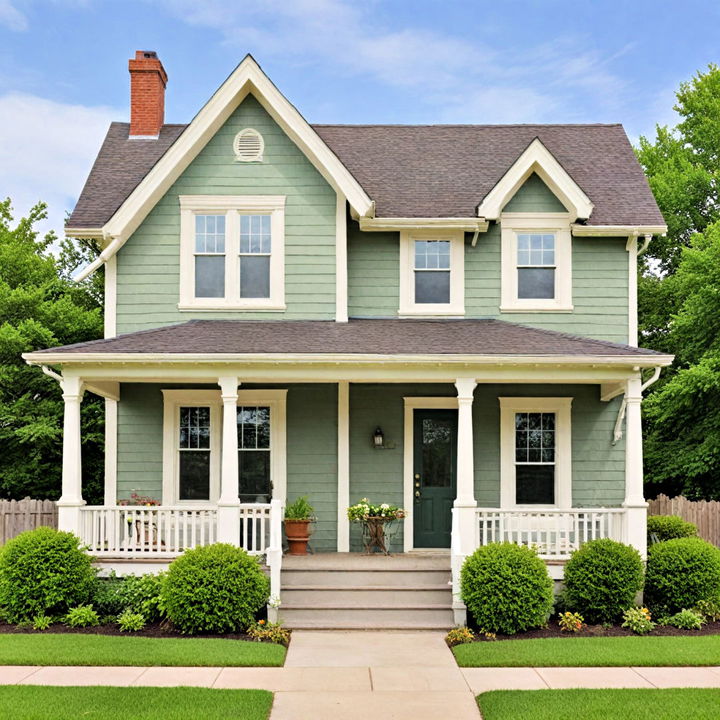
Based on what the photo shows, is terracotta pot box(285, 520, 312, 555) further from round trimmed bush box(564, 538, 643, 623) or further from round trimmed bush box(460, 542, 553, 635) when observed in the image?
round trimmed bush box(564, 538, 643, 623)

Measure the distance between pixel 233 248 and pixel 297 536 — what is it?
493cm

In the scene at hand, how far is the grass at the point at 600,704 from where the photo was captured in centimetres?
793

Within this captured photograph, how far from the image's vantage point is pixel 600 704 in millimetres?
8312

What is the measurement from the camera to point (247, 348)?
517 inches

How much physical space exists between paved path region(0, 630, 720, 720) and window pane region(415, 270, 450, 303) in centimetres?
678

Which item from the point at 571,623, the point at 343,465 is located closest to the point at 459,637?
the point at 571,623

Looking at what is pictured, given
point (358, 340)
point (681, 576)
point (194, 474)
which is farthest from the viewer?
point (194, 474)

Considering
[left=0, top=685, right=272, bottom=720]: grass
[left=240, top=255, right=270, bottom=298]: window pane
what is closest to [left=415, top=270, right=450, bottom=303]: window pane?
[left=240, top=255, right=270, bottom=298]: window pane

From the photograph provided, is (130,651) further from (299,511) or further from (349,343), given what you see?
(349,343)

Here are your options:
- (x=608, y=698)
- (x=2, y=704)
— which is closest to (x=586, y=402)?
(x=608, y=698)

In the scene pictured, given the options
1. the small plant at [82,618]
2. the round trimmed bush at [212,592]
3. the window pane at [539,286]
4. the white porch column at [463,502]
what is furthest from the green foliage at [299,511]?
the window pane at [539,286]

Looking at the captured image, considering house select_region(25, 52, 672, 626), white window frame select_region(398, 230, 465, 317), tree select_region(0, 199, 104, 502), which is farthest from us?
tree select_region(0, 199, 104, 502)

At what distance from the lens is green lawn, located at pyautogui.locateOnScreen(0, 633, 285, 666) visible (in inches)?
390

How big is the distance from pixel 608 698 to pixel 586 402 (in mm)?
7350
